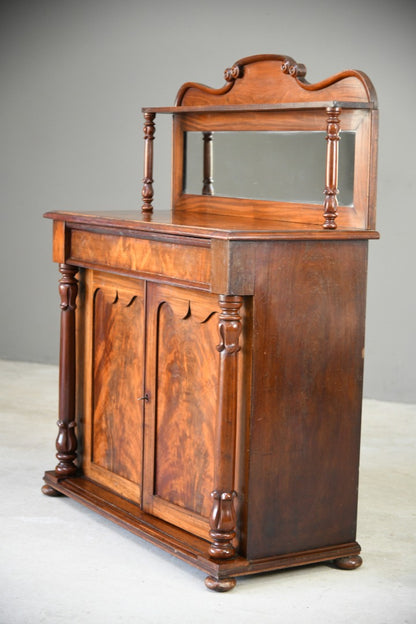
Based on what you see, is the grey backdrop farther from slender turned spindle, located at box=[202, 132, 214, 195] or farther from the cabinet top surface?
the cabinet top surface

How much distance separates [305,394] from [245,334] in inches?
11.5

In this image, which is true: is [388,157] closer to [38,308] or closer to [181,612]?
[38,308]

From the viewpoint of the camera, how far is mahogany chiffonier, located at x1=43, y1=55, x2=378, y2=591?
10.3ft

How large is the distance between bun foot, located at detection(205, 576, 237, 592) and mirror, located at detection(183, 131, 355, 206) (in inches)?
51.5

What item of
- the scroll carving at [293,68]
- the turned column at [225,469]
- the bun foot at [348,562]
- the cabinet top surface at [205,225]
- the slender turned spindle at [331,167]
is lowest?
the bun foot at [348,562]

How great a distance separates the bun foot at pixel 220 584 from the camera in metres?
3.16

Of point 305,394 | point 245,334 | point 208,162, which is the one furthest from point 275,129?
point 305,394

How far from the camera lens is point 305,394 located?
128 inches

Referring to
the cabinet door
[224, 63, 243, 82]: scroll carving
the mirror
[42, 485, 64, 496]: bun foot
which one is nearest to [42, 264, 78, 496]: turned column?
[42, 485, 64, 496]: bun foot

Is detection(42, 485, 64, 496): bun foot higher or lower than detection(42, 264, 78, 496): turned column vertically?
lower

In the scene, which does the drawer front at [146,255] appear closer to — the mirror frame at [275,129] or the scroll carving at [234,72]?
the mirror frame at [275,129]

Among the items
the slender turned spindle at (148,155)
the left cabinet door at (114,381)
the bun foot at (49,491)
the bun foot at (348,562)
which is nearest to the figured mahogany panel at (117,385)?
the left cabinet door at (114,381)

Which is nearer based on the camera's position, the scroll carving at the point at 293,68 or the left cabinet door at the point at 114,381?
the scroll carving at the point at 293,68

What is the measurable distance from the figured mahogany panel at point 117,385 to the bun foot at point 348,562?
79cm
